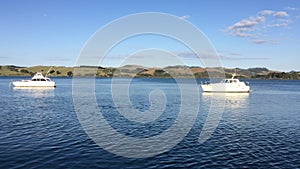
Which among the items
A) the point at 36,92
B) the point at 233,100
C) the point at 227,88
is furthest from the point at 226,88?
the point at 36,92

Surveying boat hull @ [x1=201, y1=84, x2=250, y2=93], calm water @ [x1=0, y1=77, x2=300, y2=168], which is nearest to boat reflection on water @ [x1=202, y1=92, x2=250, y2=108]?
boat hull @ [x1=201, y1=84, x2=250, y2=93]

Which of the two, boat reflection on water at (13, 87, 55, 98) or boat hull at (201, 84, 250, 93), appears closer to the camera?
boat reflection on water at (13, 87, 55, 98)

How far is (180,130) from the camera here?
3372 cm

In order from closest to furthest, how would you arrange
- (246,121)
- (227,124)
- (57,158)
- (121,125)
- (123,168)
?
(123,168), (57,158), (121,125), (227,124), (246,121)

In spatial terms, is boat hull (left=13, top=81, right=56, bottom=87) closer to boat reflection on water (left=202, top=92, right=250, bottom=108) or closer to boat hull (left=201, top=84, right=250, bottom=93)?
boat hull (left=201, top=84, right=250, bottom=93)

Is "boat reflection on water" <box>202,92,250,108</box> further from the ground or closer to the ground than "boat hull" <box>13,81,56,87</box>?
closer to the ground

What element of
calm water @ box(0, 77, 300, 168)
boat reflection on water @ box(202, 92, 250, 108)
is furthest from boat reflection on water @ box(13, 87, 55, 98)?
calm water @ box(0, 77, 300, 168)

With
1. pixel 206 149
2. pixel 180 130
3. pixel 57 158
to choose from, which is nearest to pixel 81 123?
pixel 180 130

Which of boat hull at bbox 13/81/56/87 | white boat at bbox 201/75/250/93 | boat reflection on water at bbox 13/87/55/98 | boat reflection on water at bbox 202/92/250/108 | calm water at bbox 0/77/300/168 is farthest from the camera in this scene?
boat hull at bbox 13/81/56/87

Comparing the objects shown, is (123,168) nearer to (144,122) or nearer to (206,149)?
(206,149)

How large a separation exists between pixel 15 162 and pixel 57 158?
2820 mm

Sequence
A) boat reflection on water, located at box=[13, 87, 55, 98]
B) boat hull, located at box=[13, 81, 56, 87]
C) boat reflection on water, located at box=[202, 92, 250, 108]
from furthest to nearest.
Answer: boat hull, located at box=[13, 81, 56, 87]
boat reflection on water, located at box=[13, 87, 55, 98]
boat reflection on water, located at box=[202, 92, 250, 108]

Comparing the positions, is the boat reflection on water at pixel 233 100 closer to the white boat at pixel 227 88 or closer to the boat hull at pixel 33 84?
the white boat at pixel 227 88

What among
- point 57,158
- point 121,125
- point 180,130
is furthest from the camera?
point 121,125
